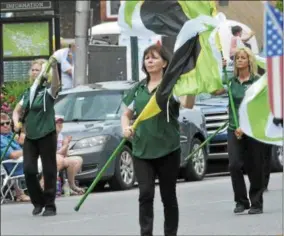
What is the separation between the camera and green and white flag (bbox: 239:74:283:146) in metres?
8.58

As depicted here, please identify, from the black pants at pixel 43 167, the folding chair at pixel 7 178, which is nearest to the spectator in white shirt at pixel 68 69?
the folding chair at pixel 7 178

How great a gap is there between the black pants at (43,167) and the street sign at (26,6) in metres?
9.09

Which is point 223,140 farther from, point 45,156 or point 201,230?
point 201,230

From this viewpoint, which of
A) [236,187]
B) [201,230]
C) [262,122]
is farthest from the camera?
[236,187]

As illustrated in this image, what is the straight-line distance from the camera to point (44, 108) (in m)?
15.6

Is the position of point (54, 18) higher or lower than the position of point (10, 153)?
higher

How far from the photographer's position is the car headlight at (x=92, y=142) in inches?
755

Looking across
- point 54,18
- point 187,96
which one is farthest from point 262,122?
point 54,18

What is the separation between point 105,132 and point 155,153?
7752 millimetres

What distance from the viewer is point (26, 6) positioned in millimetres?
24953

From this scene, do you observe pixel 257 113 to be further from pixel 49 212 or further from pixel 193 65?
pixel 49 212

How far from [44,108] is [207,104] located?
8.25 metres

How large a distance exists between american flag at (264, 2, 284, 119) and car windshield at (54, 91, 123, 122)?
12.1m

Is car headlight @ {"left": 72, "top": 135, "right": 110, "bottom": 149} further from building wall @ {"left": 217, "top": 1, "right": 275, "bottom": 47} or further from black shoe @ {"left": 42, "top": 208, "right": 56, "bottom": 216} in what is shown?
building wall @ {"left": 217, "top": 1, "right": 275, "bottom": 47}
